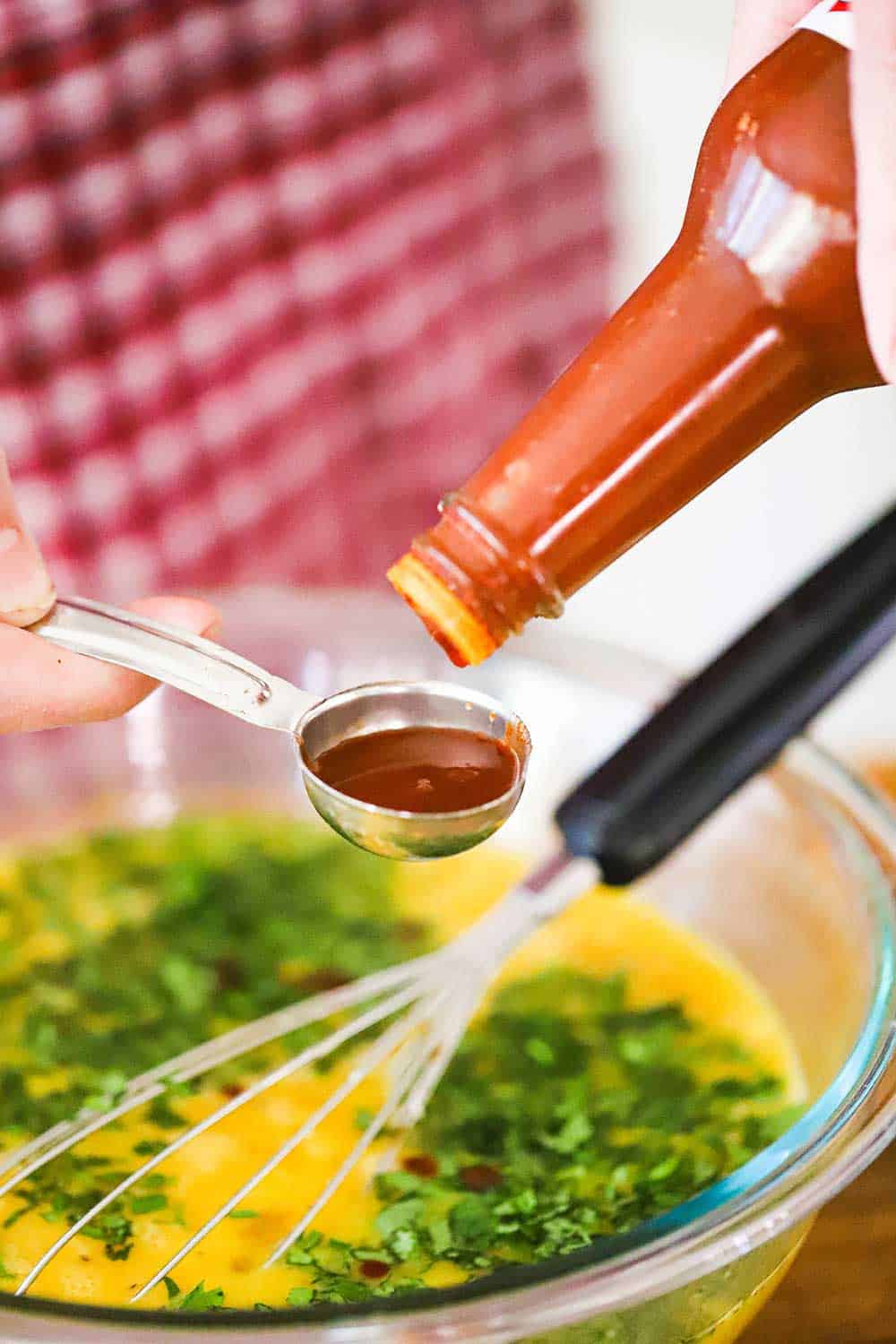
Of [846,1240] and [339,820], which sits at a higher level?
[339,820]

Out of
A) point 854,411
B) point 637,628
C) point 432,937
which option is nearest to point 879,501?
point 854,411

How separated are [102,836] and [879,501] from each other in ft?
4.05

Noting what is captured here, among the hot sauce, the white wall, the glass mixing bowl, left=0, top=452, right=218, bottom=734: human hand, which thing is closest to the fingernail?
left=0, top=452, right=218, bottom=734: human hand

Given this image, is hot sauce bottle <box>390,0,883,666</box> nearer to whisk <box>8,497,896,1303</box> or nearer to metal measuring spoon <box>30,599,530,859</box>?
metal measuring spoon <box>30,599,530,859</box>

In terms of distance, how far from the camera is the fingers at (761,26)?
1.67 ft

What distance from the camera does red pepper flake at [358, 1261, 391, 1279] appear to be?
582 mm

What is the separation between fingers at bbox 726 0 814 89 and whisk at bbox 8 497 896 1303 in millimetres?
316

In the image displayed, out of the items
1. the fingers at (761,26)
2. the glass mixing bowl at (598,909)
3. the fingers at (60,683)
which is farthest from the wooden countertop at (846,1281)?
the fingers at (761,26)

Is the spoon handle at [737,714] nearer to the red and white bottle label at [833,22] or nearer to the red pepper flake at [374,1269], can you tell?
the red pepper flake at [374,1269]

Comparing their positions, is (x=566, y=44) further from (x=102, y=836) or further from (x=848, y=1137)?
(x=848, y=1137)

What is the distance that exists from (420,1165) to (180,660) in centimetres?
28

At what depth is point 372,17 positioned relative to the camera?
1.36m

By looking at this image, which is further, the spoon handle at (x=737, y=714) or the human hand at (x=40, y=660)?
the spoon handle at (x=737, y=714)

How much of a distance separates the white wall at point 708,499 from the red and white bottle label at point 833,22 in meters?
1.23
